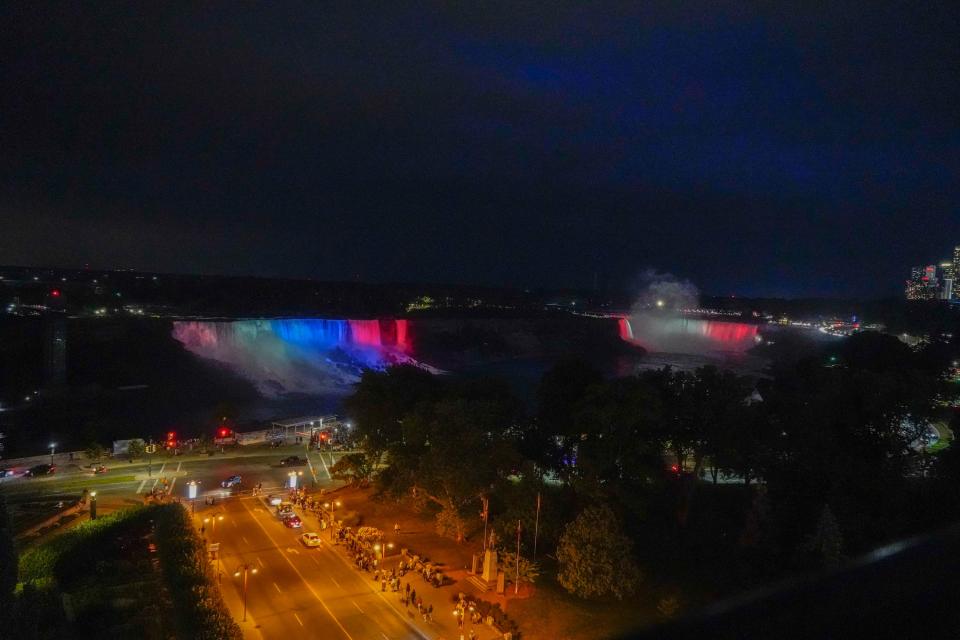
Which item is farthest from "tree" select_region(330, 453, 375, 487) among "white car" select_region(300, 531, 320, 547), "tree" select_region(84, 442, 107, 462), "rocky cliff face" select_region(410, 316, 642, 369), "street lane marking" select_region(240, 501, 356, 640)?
"rocky cliff face" select_region(410, 316, 642, 369)

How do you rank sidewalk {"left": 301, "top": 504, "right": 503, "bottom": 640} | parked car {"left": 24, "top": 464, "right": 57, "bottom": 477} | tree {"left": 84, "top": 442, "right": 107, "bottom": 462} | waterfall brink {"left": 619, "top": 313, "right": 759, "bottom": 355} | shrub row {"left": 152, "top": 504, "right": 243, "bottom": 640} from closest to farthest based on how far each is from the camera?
shrub row {"left": 152, "top": 504, "right": 243, "bottom": 640} → sidewalk {"left": 301, "top": 504, "right": 503, "bottom": 640} → parked car {"left": 24, "top": 464, "right": 57, "bottom": 477} → tree {"left": 84, "top": 442, "right": 107, "bottom": 462} → waterfall brink {"left": 619, "top": 313, "right": 759, "bottom": 355}

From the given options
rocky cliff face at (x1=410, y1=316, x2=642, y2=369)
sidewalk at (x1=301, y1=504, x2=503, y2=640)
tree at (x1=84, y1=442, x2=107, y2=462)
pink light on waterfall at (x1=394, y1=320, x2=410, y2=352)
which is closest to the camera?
sidewalk at (x1=301, y1=504, x2=503, y2=640)

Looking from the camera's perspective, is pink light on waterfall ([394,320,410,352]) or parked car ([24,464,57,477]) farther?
pink light on waterfall ([394,320,410,352])

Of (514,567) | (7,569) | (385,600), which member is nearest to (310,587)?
(385,600)

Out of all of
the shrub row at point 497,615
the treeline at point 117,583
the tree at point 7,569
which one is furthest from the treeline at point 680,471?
the tree at point 7,569

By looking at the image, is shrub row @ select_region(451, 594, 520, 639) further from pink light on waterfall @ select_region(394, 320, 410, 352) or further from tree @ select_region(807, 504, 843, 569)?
pink light on waterfall @ select_region(394, 320, 410, 352)

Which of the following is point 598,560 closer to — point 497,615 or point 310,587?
point 497,615
